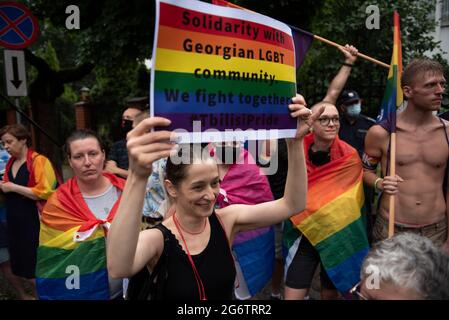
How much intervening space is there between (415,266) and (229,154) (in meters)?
1.75

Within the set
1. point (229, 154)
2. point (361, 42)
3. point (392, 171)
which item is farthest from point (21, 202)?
point (361, 42)

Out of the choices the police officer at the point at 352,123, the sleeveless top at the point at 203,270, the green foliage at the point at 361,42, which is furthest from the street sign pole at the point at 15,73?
the green foliage at the point at 361,42

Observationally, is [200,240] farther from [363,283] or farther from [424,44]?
[424,44]

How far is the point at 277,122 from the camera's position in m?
1.72

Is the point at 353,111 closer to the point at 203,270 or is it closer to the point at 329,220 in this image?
the point at 329,220

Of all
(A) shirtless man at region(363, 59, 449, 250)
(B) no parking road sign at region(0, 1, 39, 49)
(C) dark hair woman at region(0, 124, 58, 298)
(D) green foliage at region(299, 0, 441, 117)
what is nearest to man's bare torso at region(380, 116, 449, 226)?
(A) shirtless man at region(363, 59, 449, 250)

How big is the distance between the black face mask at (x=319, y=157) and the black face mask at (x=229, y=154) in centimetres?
57

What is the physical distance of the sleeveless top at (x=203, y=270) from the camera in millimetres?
1637

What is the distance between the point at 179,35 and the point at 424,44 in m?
9.09

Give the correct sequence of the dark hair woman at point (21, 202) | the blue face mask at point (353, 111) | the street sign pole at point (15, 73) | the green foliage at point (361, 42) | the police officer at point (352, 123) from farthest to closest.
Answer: the green foliage at point (361, 42) < the street sign pole at point (15, 73) < the blue face mask at point (353, 111) < the police officer at point (352, 123) < the dark hair woman at point (21, 202)

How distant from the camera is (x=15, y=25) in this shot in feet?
15.4

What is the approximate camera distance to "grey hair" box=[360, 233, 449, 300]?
1.26m

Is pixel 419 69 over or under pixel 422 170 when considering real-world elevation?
over

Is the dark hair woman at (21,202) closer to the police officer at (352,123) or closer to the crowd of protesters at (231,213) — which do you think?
the crowd of protesters at (231,213)
